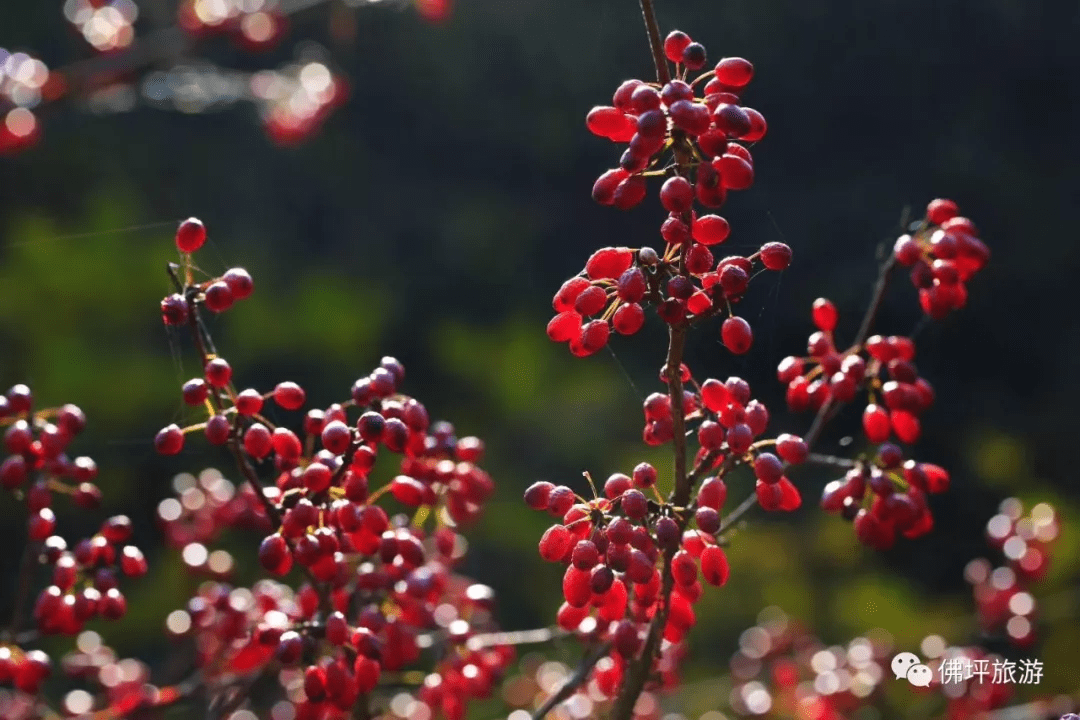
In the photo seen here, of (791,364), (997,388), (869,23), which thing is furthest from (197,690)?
(869,23)

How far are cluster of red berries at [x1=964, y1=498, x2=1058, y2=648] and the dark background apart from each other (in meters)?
0.47

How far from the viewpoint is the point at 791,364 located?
96 cm

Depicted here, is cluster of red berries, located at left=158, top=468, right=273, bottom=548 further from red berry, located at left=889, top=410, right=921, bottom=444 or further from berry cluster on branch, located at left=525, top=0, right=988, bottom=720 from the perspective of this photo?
red berry, located at left=889, top=410, right=921, bottom=444

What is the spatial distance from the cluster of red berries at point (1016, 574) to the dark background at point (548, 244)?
18.3 inches

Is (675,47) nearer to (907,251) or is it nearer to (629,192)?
(629,192)

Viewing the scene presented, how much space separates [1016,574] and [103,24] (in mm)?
2158

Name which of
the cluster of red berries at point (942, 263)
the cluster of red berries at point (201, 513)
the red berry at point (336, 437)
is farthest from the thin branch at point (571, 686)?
the cluster of red berries at point (201, 513)

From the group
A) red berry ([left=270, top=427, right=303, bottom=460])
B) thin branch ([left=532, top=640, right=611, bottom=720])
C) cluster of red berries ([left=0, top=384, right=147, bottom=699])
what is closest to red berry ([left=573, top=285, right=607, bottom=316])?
red berry ([left=270, top=427, right=303, bottom=460])

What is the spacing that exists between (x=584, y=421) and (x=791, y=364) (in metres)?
2.18

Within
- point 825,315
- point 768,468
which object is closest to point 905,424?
point 825,315

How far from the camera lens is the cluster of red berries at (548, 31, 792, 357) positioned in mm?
627

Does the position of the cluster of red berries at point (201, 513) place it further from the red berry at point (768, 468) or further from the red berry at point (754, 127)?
the red berry at point (754, 127)

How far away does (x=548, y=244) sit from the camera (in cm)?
397

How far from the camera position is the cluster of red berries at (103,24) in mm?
2268
